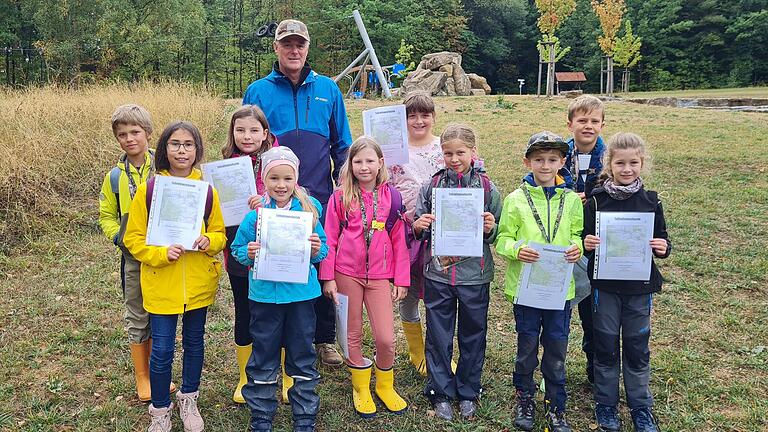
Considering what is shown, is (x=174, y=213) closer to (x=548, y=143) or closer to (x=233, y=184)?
(x=233, y=184)

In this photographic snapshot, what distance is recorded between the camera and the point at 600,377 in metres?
3.32

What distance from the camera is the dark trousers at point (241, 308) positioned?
11.1 ft

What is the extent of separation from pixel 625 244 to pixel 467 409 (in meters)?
1.33

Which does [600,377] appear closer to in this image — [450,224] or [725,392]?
[725,392]

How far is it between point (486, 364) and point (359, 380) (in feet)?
3.43

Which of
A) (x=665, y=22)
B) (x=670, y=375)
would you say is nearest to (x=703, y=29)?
(x=665, y=22)

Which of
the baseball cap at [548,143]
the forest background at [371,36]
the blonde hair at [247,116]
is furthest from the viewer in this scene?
the forest background at [371,36]

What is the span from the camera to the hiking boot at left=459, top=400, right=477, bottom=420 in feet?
11.2

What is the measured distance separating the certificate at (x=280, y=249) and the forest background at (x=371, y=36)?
24804mm

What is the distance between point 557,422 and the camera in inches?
128

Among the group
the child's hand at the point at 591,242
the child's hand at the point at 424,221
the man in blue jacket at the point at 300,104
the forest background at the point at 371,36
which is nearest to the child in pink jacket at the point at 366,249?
the child's hand at the point at 424,221

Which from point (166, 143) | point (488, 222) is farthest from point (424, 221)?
point (166, 143)

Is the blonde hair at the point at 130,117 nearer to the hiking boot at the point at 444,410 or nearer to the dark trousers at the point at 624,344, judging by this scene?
the hiking boot at the point at 444,410

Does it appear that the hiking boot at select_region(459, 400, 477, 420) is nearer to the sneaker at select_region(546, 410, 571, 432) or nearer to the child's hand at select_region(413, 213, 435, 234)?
the sneaker at select_region(546, 410, 571, 432)
